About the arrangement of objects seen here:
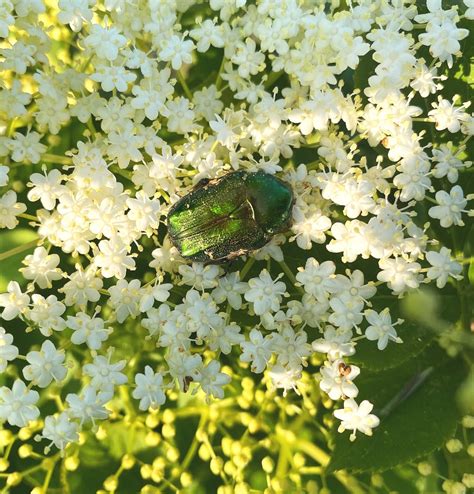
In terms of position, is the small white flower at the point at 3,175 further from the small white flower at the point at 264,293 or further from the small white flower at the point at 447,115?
the small white flower at the point at 447,115

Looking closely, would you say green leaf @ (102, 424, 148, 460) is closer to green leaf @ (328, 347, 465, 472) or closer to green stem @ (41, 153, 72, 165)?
green leaf @ (328, 347, 465, 472)

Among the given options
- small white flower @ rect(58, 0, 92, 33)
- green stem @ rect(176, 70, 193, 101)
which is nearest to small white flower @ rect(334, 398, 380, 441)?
green stem @ rect(176, 70, 193, 101)

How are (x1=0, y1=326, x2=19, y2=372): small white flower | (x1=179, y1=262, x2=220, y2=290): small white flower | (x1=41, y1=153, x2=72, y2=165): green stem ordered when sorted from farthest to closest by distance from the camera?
(x1=41, y1=153, x2=72, y2=165): green stem, (x1=179, y1=262, x2=220, y2=290): small white flower, (x1=0, y1=326, x2=19, y2=372): small white flower

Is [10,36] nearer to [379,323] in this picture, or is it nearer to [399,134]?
[399,134]

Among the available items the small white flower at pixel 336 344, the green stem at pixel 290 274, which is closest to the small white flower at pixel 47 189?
the green stem at pixel 290 274

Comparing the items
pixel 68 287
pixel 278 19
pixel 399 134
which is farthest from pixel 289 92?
pixel 68 287

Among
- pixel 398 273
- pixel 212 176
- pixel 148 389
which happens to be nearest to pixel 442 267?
pixel 398 273
